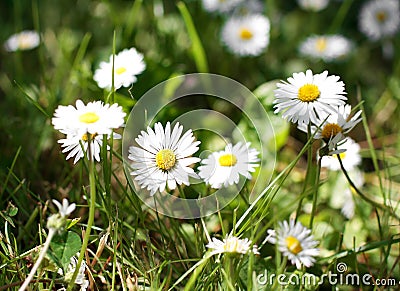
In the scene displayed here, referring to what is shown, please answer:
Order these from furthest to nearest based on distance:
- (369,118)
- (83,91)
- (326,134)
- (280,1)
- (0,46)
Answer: (280,1) → (0,46) → (369,118) → (83,91) → (326,134)

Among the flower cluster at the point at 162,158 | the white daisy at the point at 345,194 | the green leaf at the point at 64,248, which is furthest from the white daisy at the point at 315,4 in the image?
the green leaf at the point at 64,248

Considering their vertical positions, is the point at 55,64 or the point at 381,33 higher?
the point at 381,33

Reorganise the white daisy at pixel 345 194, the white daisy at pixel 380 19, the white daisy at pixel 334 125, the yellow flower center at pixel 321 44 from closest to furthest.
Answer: the white daisy at pixel 334 125 < the white daisy at pixel 345 194 < the yellow flower center at pixel 321 44 < the white daisy at pixel 380 19

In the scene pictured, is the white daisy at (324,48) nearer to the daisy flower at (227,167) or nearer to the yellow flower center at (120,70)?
the yellow flower center at (120,70)

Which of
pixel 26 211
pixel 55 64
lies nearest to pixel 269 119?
pixel 26 211

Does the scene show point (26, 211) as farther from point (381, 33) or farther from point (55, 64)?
point (381, 33)

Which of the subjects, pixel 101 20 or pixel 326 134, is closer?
pixel 326 134

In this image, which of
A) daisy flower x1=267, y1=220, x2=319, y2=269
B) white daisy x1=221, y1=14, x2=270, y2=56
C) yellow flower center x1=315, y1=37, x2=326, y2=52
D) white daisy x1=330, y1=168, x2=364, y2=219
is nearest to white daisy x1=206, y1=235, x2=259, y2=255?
daisy flower x1=267, y1=220, x2=319, y2=269
